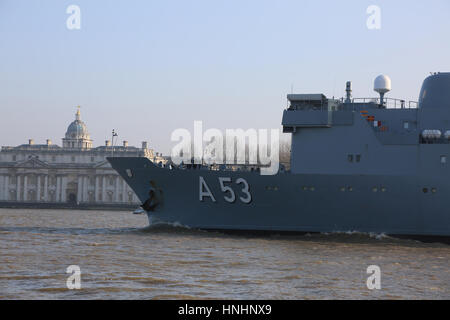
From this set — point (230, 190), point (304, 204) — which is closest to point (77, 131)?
point (230, 190)

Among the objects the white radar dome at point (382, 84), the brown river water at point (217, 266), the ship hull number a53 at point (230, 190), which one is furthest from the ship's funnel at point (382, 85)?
the ship hull number a53 at point (230, 190)

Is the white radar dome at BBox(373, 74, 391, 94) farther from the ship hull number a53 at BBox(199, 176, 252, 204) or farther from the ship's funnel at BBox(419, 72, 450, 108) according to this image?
the ship hull number a53 at BBox(199, 176, 252, 204)

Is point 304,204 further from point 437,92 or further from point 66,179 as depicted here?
point 66,179

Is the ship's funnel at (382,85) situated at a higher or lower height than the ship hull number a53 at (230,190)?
higher

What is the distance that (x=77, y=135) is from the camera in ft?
442

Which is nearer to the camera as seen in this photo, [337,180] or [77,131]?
[337,180]

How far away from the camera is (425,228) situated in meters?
23.9

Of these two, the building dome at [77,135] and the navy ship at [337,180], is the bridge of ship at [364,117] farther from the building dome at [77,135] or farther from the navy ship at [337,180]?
the building dome at [77,135]

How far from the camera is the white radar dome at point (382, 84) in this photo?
27453 mm

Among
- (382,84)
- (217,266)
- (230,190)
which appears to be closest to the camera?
(217,266)

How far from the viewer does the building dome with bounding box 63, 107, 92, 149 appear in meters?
133

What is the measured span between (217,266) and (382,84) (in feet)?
46.4

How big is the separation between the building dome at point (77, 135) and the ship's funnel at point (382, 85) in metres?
111
